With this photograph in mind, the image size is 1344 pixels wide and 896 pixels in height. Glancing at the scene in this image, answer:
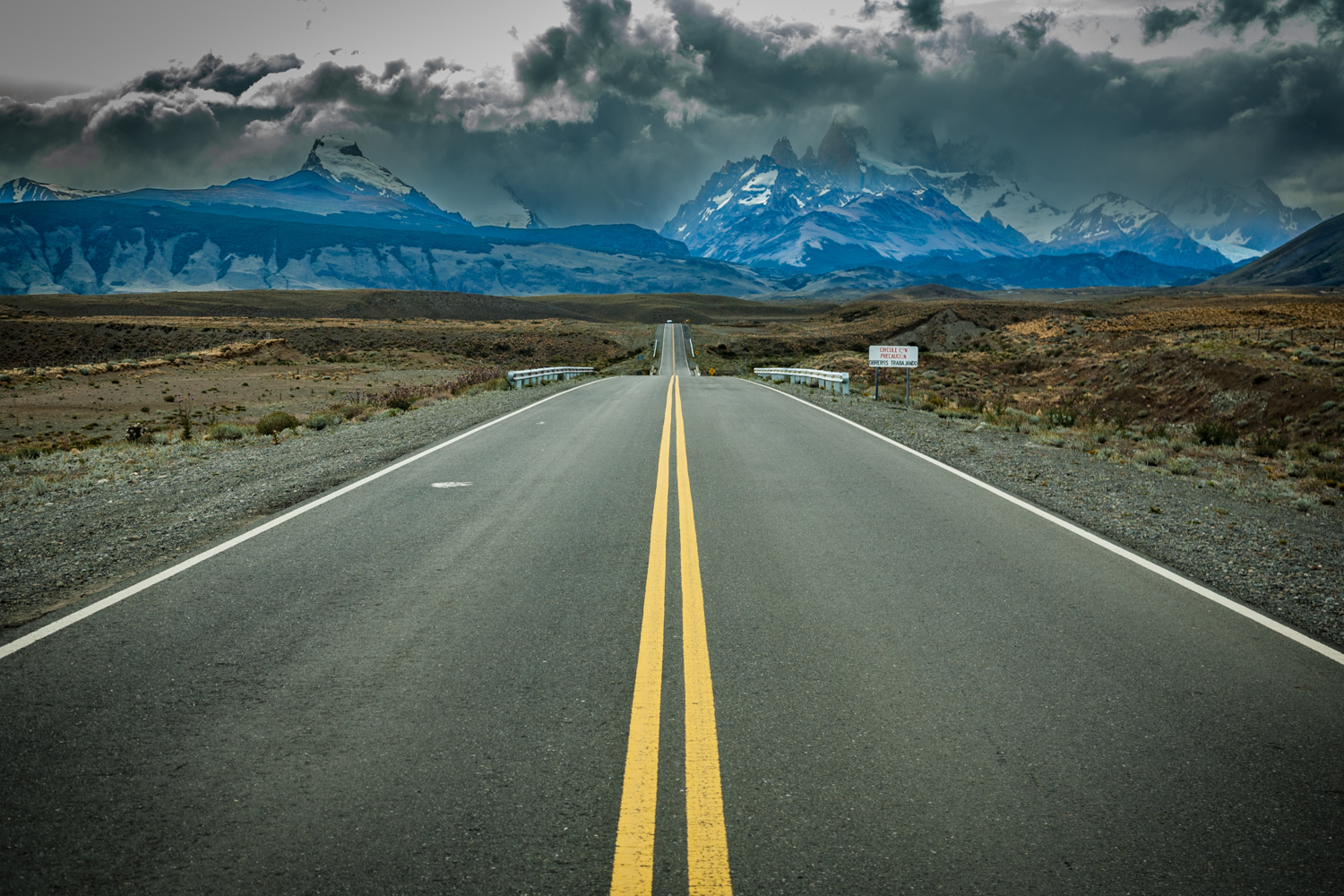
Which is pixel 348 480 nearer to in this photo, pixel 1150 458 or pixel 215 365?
pixel 1150 458

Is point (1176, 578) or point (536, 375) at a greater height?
point (536, 375)

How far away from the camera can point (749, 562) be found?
656 centimetres

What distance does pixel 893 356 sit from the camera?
21.5 metres

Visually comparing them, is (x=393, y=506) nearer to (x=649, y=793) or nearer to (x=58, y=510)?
(x=58, y=510)

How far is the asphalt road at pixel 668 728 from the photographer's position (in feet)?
9.27

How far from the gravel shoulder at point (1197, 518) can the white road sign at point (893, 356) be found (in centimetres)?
619

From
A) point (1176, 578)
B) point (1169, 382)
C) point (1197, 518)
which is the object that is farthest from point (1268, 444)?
point (1176, 578)

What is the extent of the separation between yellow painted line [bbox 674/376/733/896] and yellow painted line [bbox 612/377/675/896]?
5.9 inches

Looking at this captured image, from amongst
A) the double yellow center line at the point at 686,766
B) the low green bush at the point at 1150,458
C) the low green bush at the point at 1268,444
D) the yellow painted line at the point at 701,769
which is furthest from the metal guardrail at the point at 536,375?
the yellow painted line at the point at 701,769

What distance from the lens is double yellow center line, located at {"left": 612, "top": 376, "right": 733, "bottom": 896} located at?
2.74 meters

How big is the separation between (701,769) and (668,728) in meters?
0.37

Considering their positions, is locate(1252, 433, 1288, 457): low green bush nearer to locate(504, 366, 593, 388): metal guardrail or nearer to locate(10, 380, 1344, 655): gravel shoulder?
locate(10, 380, 1344, 655): gravel shoulder

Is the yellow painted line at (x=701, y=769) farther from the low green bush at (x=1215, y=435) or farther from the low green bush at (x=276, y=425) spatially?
the low green bush at (x=1215, y=435)

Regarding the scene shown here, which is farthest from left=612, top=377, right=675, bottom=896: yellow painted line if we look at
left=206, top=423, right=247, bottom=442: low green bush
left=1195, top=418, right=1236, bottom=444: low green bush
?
left=1195, top=418, right=1236, bottom=444: low green bush
